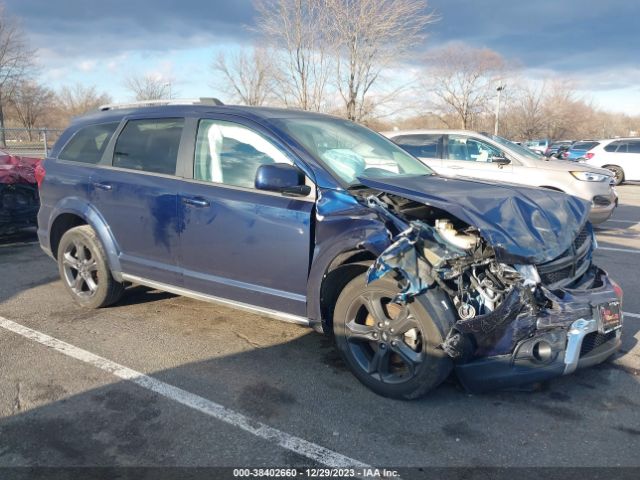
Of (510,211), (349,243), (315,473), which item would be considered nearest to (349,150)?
(349,243)

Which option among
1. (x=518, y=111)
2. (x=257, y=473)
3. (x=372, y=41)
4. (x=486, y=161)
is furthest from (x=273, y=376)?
(x=518, y=111)

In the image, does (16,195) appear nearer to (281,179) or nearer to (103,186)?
(103,186)

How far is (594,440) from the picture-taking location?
9.28 feet

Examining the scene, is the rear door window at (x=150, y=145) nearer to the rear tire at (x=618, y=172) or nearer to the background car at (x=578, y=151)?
the rear tire at (x=618, y=172)

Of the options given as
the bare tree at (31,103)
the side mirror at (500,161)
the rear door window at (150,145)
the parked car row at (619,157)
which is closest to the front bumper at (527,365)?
the rear door window at (150,145)

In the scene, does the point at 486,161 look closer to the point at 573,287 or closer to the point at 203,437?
the point at 573,287

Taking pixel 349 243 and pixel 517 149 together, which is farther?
pixel 517 149

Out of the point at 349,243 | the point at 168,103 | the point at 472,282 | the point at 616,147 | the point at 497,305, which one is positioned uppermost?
the point at 168,103

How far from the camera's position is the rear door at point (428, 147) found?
934cm

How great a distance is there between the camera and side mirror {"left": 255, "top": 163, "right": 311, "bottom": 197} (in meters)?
3.42

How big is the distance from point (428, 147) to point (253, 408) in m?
7.33

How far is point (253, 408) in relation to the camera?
3164 mm

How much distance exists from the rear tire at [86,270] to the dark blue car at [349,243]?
0.02 meters

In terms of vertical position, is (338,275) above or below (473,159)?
below
